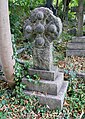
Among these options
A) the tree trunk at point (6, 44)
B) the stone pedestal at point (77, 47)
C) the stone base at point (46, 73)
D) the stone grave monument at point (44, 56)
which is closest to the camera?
the tree trunk at point (6, 44)

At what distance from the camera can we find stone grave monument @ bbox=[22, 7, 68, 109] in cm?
282

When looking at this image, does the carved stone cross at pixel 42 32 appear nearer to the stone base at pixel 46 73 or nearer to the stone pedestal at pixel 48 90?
the stone base at pixel 46 73

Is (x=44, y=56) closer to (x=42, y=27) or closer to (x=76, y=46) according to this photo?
(x=42, y=27)

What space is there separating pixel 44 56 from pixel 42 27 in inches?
18.9

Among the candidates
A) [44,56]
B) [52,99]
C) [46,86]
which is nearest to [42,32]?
[44,56]

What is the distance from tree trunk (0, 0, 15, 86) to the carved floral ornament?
0.33 meters

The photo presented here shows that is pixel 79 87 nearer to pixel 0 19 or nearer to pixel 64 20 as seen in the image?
pixel 0 19

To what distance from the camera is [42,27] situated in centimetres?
283

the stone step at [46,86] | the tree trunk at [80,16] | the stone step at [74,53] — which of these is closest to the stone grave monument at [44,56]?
the stone step at [46,86]

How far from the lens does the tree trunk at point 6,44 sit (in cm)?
271

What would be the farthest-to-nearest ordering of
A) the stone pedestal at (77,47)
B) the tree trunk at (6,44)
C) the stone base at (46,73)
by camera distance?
the stone pedestal at (77,47) → the stone base at (46,73) → the tree trunk at (6,44)

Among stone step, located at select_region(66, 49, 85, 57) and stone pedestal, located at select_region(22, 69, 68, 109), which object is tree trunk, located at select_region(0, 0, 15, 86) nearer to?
stone pedestal, located at select_region(22, 69, 68, 109)

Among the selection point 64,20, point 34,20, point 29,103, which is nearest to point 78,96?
point 29,103

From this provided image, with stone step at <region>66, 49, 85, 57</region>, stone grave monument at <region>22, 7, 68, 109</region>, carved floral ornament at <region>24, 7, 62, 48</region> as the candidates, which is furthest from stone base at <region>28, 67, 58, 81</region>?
stone step at <region>66, 49, 85, 57</region>
